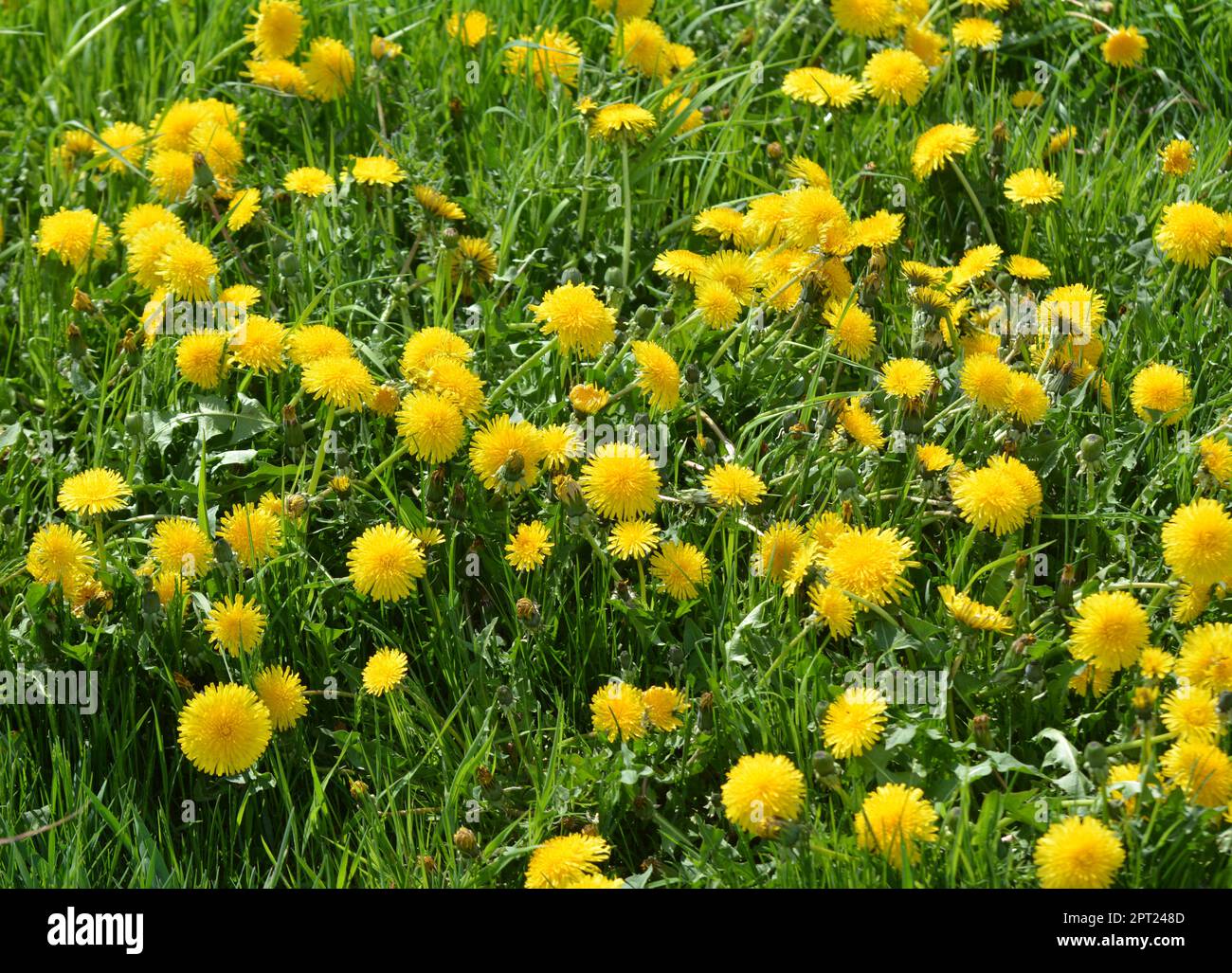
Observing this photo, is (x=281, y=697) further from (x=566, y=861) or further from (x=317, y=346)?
(x=317, y=346)

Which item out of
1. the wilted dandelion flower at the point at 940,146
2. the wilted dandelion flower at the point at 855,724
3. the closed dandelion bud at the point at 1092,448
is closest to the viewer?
the wilted dandelion flower at the point at 855,724

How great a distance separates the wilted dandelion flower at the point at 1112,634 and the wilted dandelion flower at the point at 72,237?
234 cm

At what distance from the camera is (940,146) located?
3.35 m

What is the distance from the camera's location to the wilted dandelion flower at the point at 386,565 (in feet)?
8.35

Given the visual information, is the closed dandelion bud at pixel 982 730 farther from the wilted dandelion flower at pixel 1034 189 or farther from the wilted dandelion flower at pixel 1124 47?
the wilted dandelion flower at pixel 1124 47

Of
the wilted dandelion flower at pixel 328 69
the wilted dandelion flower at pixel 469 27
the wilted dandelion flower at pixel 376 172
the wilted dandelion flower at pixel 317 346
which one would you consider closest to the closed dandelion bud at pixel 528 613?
the wilted dandelion flower at pixel 317 346

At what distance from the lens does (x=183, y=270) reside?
301cm

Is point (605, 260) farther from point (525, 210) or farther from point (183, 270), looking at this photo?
point (183, 270)

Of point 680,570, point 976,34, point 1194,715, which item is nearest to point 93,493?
point 680,570

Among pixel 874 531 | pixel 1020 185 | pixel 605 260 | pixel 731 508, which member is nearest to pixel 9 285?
pixel 605 260

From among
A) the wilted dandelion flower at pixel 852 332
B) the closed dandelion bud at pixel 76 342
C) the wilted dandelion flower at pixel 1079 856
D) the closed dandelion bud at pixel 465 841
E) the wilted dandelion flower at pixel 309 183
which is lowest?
the wilted dandelion flower at pixel 1079 856

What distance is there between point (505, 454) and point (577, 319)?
36cm

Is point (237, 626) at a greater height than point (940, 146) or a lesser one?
lesser

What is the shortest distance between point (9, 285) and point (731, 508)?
1.87m
